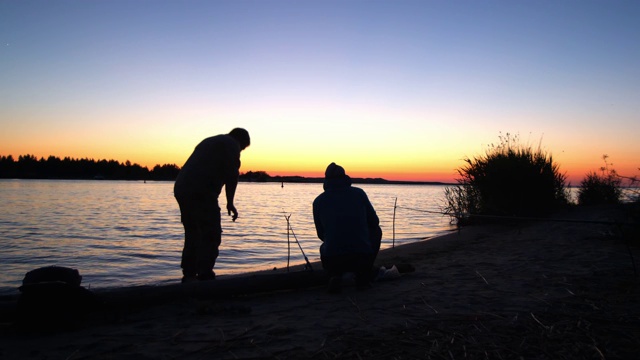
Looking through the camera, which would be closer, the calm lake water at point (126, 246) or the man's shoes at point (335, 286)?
the man's shoes at point (335, 286)

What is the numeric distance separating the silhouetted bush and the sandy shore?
7916mm

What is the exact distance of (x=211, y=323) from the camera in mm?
3904

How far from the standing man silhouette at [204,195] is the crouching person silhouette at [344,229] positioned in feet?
4.36

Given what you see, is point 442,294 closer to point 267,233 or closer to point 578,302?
point 578,302

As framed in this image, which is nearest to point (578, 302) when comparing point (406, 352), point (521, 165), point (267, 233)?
point (406, 352)

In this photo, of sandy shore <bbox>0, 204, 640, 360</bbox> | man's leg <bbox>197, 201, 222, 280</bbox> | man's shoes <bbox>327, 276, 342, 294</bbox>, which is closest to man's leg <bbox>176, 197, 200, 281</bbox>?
man's leg <bbox>197, 201, 222, 280</bbox>

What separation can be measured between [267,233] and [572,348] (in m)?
14.0

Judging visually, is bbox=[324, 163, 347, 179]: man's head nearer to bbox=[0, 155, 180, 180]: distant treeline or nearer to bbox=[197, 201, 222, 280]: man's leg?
bbox=[197, 201, 222, 280]: man's leg

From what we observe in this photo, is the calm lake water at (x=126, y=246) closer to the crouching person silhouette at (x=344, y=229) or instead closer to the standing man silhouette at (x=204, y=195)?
the standing man silhouette at (x=204, y=195)

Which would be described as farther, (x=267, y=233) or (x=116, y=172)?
(x=116, y=172)

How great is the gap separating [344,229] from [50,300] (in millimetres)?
3144

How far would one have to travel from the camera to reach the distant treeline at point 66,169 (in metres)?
118

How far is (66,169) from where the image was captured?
414 feet

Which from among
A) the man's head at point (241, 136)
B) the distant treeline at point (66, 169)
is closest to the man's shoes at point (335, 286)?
the man's head at point (241, 136)
